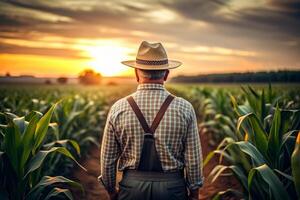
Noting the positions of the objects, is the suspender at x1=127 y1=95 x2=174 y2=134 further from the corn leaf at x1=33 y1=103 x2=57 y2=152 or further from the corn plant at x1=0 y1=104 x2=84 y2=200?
the corn leaf at x1=33 y1=103 x2=57 y2=152

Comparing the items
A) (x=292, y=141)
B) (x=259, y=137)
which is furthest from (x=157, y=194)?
(x=292, y=141)

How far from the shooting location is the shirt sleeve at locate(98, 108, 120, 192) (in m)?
2.62

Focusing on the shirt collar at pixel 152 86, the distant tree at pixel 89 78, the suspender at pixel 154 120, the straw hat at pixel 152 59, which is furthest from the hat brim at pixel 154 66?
the distant tree at pixel 89 78

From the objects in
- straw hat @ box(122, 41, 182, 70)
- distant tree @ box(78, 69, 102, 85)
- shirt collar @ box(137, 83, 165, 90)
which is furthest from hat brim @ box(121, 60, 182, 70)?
distant tree @ box(78, 69, 102, 85)

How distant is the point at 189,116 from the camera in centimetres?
254

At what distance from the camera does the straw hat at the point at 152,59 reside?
253 cm

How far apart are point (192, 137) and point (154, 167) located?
313 mm

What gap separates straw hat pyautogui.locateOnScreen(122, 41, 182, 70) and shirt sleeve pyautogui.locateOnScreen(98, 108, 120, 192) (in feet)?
1.33

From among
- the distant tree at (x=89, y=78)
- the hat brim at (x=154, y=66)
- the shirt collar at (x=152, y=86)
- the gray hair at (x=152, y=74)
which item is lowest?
the distant tree at (x=89, y=78)

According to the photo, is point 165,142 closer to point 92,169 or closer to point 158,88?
point 158,88

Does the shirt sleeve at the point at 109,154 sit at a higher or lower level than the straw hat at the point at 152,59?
lower

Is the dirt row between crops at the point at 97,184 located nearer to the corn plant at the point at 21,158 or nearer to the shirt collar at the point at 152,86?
the corn plant at the point at 21,158

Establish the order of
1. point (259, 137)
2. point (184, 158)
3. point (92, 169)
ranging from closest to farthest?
point (184, 158), point (259, 137), point (92, 169)

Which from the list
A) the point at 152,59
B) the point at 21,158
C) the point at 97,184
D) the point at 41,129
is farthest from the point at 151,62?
the point at 97,184
